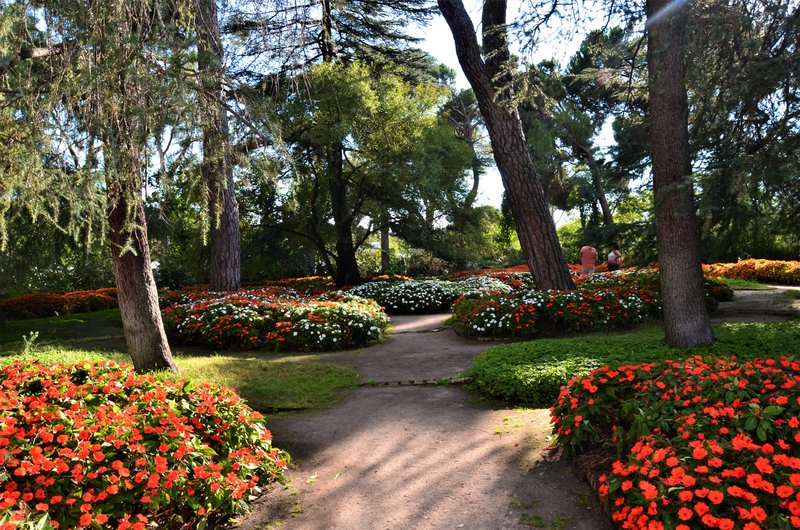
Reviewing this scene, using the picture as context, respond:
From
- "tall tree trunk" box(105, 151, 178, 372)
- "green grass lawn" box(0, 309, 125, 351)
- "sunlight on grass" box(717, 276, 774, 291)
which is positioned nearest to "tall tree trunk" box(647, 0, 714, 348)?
"tall tree trunk" box(105, 151, 178, 372)

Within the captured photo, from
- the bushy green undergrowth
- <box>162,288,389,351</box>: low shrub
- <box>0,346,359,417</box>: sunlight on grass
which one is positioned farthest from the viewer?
<box>162,288,389,351</box>: low shrub

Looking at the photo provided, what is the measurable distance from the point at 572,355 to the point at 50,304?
15410 mm

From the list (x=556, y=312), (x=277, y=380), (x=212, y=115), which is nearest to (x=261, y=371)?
(x=277, y=380)

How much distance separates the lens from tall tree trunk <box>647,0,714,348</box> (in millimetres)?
5945

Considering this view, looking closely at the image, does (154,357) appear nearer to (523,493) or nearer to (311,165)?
(523,493)

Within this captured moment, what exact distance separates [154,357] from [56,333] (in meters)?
6.34

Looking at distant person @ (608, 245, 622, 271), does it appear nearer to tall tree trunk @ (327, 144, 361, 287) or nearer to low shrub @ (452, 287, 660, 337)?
low shrub @ (452, 287, 660, 337)

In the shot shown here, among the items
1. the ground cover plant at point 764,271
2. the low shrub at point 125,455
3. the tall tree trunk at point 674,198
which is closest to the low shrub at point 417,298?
the ground cover plant at point 764,271

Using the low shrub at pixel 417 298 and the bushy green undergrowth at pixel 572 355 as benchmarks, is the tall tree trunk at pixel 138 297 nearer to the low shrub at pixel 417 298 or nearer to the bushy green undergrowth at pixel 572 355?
the bushy green undergrowth at pixel 572 355

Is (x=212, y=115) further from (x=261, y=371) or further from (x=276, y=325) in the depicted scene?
(x=276, y=325)

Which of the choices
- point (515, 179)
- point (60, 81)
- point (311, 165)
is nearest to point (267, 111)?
point (60, 81)

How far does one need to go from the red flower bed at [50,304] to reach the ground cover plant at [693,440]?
16.1 meters

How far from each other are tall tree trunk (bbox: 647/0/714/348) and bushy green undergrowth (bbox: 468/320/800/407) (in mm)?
347

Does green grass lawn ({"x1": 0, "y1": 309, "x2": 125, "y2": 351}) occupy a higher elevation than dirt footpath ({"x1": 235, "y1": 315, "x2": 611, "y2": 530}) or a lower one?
higher
